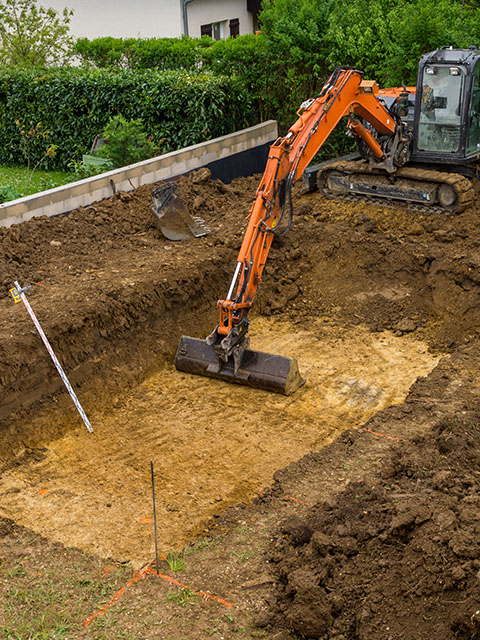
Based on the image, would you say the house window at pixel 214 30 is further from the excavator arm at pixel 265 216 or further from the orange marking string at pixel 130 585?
the orange marking string at pixel 130 585

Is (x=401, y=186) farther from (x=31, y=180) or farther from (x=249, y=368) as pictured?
(x=31, y=180)

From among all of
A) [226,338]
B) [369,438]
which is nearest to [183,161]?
[226,338]

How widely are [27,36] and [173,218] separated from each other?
9850mm

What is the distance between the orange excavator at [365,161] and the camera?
977 cm

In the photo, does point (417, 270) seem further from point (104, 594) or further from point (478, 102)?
point (104, 594)

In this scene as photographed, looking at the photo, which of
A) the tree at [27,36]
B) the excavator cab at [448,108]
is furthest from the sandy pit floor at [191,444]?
the tree at [27,36]

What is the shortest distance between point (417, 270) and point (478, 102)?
337 centimetres

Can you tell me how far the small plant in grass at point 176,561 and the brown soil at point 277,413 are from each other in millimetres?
187

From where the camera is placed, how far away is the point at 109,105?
57.7 feet

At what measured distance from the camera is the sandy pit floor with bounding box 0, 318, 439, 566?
24.7ft

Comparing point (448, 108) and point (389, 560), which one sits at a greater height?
point (448, 108)

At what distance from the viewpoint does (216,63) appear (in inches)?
677

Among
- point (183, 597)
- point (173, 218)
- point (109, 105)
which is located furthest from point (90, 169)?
point (183, 597)

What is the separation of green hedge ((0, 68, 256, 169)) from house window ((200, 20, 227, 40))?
7855mm
